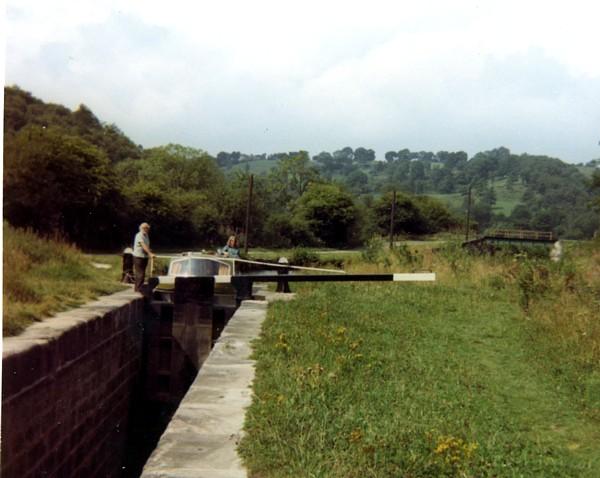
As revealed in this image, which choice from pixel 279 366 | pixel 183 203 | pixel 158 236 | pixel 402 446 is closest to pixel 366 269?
pixel 158 236

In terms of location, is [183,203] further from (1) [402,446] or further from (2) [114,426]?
(1) [402,446]

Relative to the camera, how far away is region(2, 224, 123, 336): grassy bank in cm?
684

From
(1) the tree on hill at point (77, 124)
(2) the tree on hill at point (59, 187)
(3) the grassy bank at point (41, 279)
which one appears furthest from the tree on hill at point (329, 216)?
(3) the grassy bank at point (41, 279)

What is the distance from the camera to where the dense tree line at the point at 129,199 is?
11.2 meters

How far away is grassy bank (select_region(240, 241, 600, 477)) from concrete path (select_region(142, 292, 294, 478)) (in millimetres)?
129

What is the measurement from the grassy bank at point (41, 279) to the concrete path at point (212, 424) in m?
1.96

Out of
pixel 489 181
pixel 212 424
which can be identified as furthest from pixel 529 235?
pixel 489 181

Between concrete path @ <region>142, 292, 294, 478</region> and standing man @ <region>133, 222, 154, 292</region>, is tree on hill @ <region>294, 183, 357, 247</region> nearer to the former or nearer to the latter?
standing man @ <region>133, 222, 154, 292</region>

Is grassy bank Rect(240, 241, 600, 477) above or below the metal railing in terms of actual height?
below

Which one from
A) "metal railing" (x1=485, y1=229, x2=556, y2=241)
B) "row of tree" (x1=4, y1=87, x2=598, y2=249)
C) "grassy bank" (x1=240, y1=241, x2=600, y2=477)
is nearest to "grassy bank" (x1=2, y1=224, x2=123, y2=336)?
"row of tree" (x1=4, y1=87, x2=598, y2=249)

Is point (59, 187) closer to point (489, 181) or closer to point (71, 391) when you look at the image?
point (71, 391)

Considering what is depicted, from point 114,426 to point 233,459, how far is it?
5.68 metres

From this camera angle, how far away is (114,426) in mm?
8930

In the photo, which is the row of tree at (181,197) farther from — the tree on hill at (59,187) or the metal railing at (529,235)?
the metal railing at (529,235)
